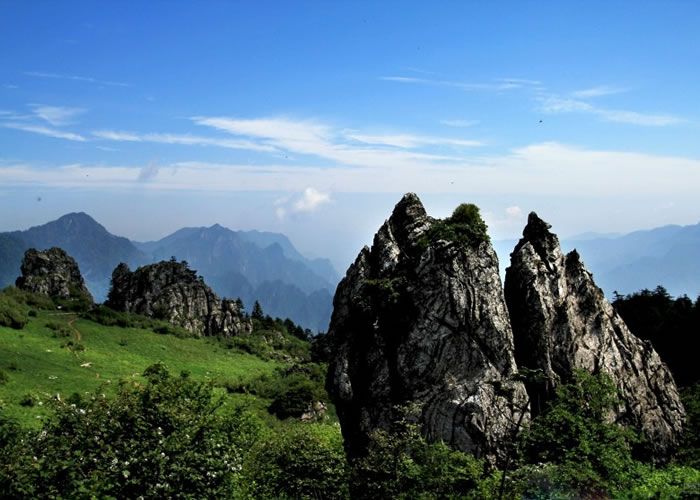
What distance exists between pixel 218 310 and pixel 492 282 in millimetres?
103513

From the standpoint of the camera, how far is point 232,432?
27.8 metres

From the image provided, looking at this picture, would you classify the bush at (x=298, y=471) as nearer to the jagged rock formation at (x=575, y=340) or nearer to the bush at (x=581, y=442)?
the bush at (x=581, y=442)

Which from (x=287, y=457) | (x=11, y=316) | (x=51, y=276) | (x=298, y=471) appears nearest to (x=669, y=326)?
(x=298, y=471)

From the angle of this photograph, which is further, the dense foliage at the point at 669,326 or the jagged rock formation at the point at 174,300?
the jagged rock formation at the point at 174,300

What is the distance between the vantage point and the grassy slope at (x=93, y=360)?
57.7 meters

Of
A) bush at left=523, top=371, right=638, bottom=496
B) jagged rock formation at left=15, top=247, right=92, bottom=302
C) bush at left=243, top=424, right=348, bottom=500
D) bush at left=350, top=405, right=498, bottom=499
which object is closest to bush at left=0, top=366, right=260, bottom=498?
bush at left=243, top=424, right=348, bottom=500

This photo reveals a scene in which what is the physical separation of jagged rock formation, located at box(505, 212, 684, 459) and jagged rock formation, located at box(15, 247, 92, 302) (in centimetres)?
11229

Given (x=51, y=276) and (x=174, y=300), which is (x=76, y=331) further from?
(x=51, y=276)

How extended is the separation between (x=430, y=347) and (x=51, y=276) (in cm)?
11559

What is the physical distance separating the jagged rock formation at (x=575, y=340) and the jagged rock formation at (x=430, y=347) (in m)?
2.16

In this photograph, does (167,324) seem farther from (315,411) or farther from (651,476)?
(651,476)

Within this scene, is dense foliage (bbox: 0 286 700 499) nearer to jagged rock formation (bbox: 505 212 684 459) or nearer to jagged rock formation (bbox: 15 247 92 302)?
jagged rock formation (bbox: 505 212 684 459)

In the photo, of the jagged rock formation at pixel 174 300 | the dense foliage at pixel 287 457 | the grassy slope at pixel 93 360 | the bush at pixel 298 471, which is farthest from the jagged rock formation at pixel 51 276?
the bush at pixel 298 471

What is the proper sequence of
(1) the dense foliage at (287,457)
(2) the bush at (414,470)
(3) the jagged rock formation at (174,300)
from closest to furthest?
(1) the dense foliage at (287,457), (2) the bush at (414,470), (3) the jagged rock formation at (174,300)
